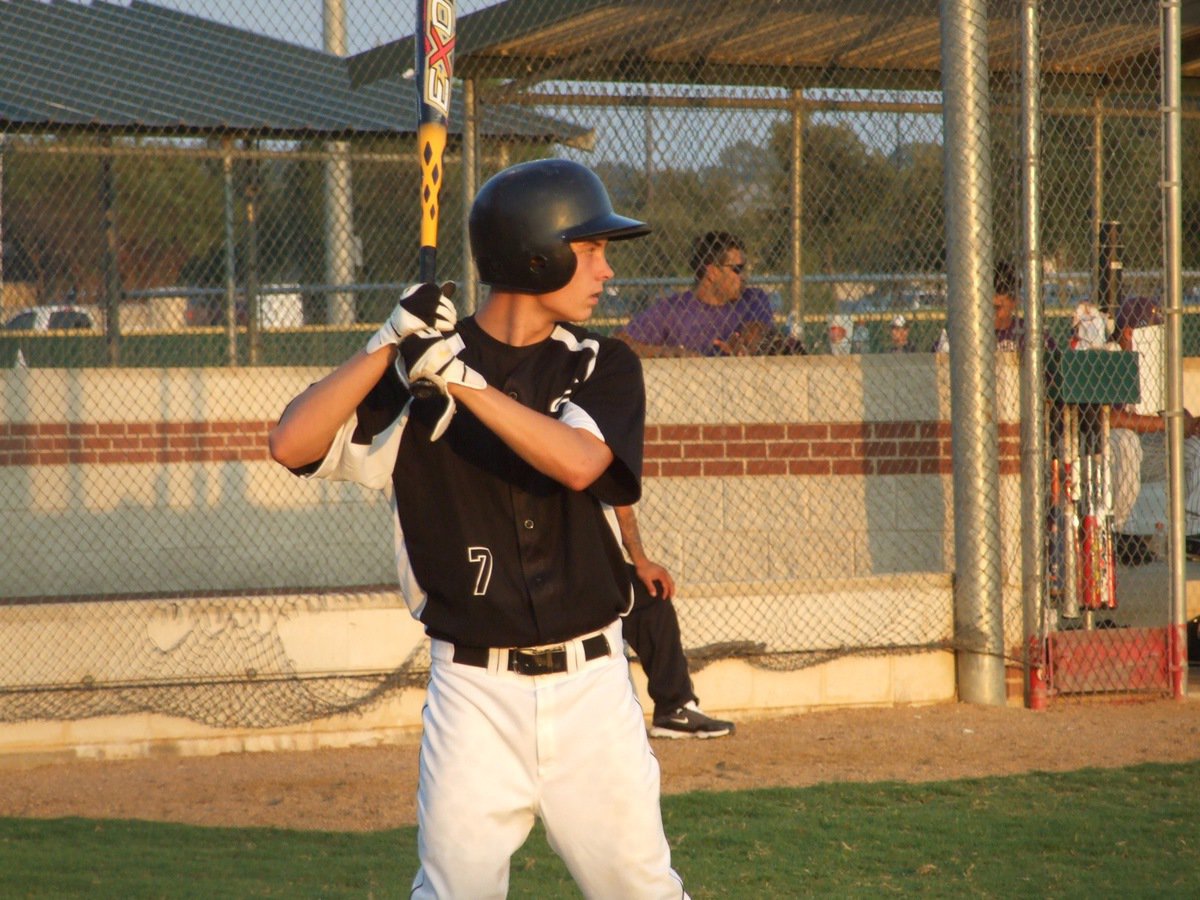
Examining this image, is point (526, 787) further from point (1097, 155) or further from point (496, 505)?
point (1097, 155)

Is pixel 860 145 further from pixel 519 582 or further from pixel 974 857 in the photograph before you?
pixel 519 582

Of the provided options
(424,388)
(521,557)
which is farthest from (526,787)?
(424,388)

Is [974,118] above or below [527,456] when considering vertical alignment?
above

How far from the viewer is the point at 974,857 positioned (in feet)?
15.4

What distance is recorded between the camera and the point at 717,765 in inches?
236

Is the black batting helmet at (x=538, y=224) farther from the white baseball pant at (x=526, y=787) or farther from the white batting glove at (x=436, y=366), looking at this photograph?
the white baseball pant at (x=526, y=787)

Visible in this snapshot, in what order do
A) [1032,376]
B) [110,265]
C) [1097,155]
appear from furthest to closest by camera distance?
[110,265], [1097,155], [1032,376]

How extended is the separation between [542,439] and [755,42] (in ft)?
18.7

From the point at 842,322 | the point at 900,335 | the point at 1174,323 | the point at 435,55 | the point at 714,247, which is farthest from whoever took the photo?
the point at 842,322

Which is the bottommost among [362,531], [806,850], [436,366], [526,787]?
[806,850]

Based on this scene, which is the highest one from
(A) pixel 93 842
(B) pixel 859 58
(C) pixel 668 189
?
(B) pixel 859 58

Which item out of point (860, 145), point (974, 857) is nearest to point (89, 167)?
point (860, 145)

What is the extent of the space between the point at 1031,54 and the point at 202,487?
498 cm

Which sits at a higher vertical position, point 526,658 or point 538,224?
point 538,224
